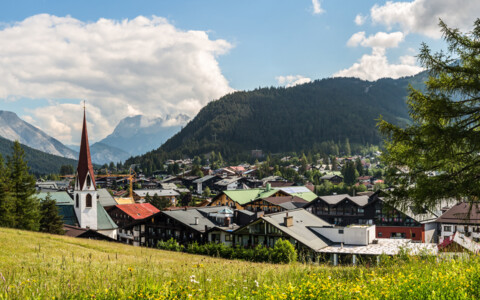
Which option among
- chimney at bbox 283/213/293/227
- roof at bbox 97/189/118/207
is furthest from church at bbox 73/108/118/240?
chimney at bbox 283/213/293/227

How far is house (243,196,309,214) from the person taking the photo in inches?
2847

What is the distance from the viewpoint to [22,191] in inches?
1634

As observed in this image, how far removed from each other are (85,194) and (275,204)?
112 ft

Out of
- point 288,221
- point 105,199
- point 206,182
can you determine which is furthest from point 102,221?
point 206,182

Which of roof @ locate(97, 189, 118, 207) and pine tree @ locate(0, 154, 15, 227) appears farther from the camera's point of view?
roof @ locate(97, 189, 118, 207)

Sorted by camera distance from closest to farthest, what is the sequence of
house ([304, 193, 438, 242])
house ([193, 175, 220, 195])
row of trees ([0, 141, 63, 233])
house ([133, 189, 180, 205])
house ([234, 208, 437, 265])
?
house ([234, 208, 437, 265]) → row of trees ([0, 141, 63, 233]) → house ([304, 193, 438, 242]) → house ([133, 189, 180, 205]) → house ([193, 175, 220, 195])

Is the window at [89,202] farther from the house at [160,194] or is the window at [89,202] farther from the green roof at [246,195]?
the house at [160,194]

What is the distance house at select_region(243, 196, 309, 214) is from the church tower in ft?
98.1

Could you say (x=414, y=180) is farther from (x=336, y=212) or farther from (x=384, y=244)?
(x=336, y=212)

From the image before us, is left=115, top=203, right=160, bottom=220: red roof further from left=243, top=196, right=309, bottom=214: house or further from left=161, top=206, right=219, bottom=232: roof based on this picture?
left=161, top=206, right=219, bottom=232: roof

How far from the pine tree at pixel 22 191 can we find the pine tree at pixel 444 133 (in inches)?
1506

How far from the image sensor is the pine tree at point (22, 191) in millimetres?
40312

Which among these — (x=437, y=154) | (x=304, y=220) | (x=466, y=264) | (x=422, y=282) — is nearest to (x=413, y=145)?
(x=437, y=154)

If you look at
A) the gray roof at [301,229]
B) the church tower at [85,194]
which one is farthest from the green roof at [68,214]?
the gray roof at [301,229]
